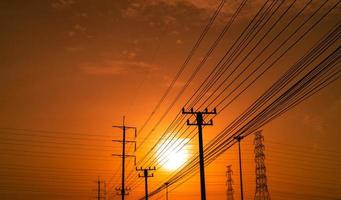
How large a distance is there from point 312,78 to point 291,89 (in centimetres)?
160

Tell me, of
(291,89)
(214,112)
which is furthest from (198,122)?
(291,89)

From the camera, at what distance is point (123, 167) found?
57.7 m

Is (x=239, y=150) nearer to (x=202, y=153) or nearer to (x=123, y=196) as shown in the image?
(x=123, y=196)

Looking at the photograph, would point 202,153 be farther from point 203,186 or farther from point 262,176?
point 262,176

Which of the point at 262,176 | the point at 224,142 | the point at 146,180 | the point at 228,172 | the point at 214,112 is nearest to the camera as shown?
the point at 224,142

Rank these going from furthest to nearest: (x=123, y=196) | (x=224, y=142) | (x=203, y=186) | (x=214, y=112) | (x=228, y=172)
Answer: (x=228, y=172)
(x=123, y=196)
(x=214, y=112)
(x=203, y=186)
(x=224, y=142)

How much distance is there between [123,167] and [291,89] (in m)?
41.6

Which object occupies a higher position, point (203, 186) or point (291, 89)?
point (291, 89)

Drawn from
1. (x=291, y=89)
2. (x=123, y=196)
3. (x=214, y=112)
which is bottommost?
(x=123, y=196)

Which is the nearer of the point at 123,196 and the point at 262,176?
the point at 123,196

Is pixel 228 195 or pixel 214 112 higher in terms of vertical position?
pixel 214 112

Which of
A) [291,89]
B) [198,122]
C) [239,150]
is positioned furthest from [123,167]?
[291,89]

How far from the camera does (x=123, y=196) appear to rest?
5528 cm

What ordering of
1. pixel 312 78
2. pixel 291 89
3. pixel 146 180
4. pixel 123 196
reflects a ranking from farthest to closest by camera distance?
pixel 146 180, pixel 123 196, pixel 291 89, pixel 312 78
